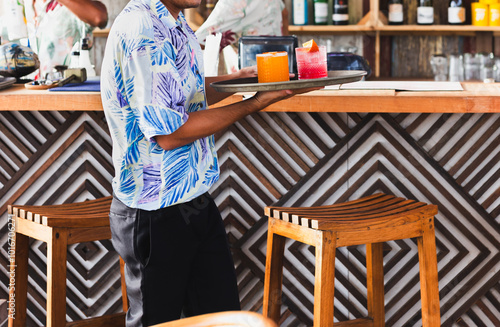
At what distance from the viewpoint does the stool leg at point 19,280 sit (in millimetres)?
1962

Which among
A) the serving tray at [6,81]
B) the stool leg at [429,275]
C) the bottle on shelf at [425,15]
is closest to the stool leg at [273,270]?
the stool leg at [429,275]

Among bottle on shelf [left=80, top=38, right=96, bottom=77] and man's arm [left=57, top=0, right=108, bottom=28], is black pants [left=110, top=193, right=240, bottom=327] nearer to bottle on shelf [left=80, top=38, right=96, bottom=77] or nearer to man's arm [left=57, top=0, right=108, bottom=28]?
bottle on shelf [left=80, top=38, right=96, bottom=77]

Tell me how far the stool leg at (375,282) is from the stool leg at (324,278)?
397 millimetres

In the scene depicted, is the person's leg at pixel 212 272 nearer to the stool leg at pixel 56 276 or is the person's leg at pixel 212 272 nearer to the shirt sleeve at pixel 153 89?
the shirt sleeve at pixel 153 89

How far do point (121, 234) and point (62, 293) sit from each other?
47 centimetres

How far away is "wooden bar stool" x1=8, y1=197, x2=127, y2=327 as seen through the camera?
70.9 inches

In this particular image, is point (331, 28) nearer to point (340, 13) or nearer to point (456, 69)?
point (340, 13)

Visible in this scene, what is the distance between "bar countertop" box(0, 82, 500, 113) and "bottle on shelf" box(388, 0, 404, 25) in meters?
2.12

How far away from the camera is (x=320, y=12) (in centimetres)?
414

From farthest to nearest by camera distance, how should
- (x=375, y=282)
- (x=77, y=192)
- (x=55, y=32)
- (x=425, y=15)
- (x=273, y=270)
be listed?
(x=425, y=15), (x=55, y=32), (x=77, y=192), (x=375, y=282), (x=273, y=270)

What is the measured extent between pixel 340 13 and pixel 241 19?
141 cm

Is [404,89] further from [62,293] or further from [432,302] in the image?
[62,293]

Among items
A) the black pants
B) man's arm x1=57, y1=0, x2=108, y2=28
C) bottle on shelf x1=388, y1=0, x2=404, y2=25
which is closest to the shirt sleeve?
the black pants

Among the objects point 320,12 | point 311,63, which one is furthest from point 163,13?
point 320,12
